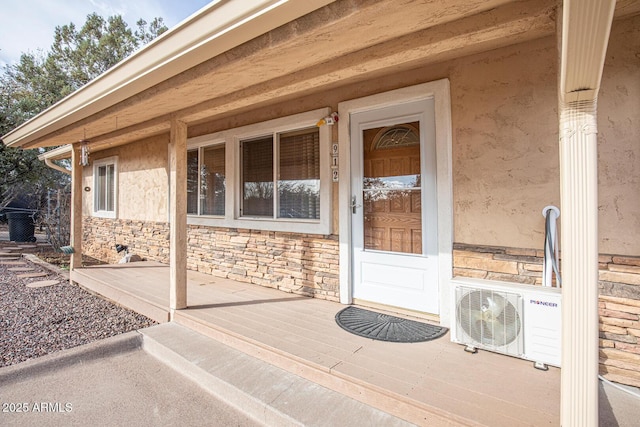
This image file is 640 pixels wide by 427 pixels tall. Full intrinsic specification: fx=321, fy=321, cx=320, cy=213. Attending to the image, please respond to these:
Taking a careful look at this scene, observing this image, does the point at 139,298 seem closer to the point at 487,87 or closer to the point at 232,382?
the point at 232,382

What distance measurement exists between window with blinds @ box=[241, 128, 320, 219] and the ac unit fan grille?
6.30 feet

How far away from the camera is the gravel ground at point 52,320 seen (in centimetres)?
303

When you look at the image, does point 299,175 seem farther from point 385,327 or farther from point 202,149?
point 202,149

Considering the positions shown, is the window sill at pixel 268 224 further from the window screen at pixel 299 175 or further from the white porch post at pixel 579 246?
the white porch post at pixel 579 246

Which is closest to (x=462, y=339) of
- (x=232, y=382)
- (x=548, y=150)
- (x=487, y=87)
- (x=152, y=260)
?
(x=548, y=150)

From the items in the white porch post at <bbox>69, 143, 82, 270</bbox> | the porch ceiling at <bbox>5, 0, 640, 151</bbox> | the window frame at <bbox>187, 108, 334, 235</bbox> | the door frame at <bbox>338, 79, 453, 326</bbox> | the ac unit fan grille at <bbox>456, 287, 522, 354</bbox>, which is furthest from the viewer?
the white porch post at <bbox>69, 143, 82, 270</bbox>

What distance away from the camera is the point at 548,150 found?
2.34 metres

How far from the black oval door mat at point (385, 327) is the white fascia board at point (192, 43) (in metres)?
2.37

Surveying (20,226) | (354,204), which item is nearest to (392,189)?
(354,204)

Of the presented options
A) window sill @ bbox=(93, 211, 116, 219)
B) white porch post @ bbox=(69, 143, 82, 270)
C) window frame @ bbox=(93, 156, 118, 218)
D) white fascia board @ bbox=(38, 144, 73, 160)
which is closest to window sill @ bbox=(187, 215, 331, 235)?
white porch post @ bbox=(69, 143, 82, 270)

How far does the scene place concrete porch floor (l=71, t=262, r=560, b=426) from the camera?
176cm

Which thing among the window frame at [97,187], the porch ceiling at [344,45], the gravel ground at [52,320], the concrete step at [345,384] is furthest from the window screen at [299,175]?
the window frame at [97,187]

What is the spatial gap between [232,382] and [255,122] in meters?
3.18

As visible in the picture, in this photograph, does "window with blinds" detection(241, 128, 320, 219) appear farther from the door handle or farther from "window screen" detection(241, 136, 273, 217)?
the door handle
